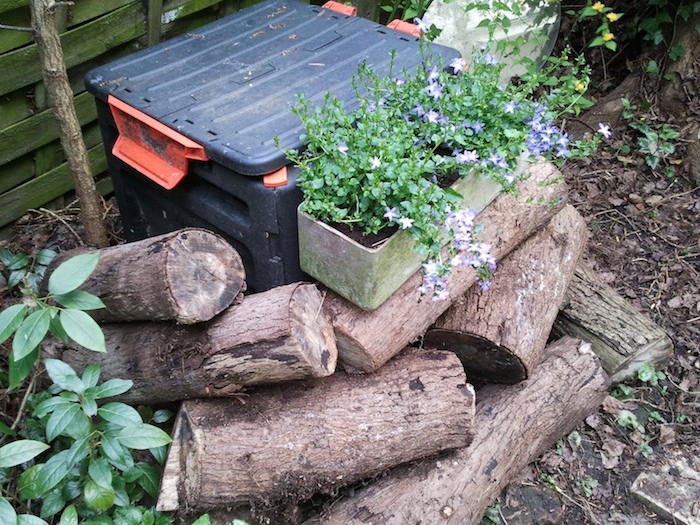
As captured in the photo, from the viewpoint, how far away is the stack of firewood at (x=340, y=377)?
1760mm

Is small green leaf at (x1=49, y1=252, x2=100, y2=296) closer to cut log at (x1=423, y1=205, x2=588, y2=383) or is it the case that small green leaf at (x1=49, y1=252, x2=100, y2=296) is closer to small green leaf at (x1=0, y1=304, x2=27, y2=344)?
small green leaf at (x1=0, y1=304, x2=27, y2=344)

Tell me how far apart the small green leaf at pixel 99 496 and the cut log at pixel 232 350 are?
0.33 metres

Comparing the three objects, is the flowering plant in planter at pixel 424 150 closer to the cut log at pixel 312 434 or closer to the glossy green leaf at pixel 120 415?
the cut log at pixel 312 434

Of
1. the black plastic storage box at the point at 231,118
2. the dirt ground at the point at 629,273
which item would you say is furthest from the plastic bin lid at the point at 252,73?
the dirt ground at the point at 629,273

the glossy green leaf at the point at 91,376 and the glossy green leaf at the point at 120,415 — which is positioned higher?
the glossy green leaf at the point at 91,376

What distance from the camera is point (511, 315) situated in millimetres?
2232

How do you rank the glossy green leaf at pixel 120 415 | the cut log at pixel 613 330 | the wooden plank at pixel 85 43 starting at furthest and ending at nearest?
the cut log at pixel 613 330 < the wooden plank at pixel 85 43 < the glossy green leaf at pixel 120 415

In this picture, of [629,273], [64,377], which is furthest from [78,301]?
→ [629,273]

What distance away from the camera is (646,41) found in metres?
3.78

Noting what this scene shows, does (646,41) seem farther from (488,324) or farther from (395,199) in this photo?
(395,199)

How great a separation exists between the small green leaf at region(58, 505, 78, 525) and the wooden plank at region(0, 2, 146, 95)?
1534 mm

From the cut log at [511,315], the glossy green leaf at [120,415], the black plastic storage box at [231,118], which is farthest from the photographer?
the cut log at [511,315]

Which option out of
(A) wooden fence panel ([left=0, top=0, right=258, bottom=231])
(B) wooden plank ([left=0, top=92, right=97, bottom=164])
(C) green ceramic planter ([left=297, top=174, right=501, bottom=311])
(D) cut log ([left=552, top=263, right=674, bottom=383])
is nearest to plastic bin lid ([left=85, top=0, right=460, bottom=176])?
Result: (C) green ceramic planter ([left=297, top=174, right=501, bottom=311])

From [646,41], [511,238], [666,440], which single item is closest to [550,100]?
[511,238]
